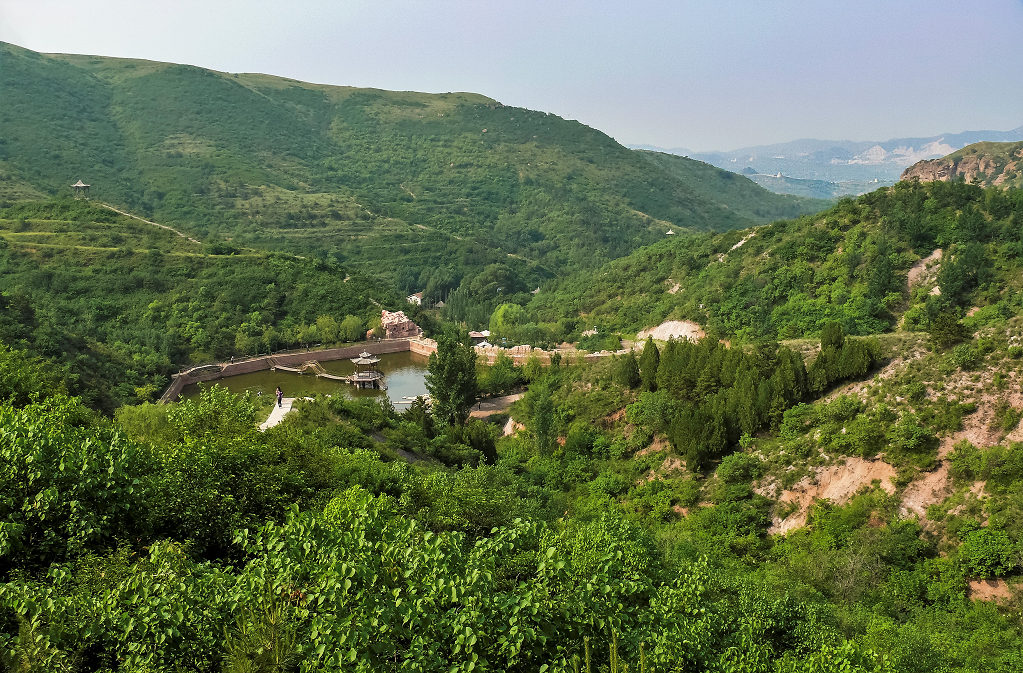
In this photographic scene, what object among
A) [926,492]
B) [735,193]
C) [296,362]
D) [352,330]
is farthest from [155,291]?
[735,193]

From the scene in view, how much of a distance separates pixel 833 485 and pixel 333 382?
35430 millimetres

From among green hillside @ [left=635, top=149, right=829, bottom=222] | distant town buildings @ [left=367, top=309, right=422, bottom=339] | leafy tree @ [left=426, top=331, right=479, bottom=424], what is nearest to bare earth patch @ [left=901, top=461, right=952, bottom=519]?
leafy tree @ [left=426, top=331, right=479, bottom=424]

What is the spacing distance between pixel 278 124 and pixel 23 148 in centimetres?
5513

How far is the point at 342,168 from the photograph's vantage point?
14025cm

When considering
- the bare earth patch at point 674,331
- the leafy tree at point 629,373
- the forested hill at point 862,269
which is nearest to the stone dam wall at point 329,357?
the bare earth patch at point 674,331

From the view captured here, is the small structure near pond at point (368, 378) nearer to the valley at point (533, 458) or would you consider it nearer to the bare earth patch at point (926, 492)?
the valley at point (533, 458)

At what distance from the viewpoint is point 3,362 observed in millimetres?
13320

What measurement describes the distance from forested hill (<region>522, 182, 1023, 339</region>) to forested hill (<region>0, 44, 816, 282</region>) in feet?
159

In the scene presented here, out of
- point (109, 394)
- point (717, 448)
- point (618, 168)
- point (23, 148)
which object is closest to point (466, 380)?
point (717, 448)

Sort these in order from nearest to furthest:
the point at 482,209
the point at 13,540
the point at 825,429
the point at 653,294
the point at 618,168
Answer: the point at 13,540, the point at 825,429, the point at 653,294, the point at 482,209, the point at 618,168

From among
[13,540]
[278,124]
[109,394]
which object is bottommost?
[109,394]

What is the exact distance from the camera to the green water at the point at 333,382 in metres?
43.1

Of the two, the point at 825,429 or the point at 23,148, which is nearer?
the point at 825,429

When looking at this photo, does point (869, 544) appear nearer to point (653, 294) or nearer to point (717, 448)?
point (717, 448)
